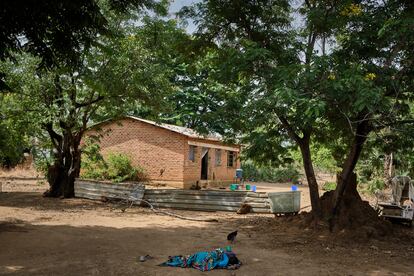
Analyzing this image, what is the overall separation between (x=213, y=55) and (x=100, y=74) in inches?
200

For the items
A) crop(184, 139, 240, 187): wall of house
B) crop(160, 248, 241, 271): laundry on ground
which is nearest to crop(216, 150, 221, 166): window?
crop(184, 139, 240, 187): wall of house

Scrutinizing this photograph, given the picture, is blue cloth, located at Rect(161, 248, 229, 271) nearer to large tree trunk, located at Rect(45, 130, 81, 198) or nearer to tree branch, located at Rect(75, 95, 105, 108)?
tree branch, located at Rect(75, 95, 105, 108)

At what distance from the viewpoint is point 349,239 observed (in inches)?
400

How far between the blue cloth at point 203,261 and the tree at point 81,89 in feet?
29.3

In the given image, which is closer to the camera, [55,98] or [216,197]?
[216,197]

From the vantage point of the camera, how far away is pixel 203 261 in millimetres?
7316

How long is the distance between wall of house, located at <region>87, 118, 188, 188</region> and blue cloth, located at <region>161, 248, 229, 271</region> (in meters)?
17.3

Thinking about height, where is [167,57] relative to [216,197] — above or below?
above

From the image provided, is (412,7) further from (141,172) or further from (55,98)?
(141,172)

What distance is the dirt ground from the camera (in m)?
7.28

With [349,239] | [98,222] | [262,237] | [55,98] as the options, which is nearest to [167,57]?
[55,98]

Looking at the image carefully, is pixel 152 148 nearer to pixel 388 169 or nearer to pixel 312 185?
pixel 388 169

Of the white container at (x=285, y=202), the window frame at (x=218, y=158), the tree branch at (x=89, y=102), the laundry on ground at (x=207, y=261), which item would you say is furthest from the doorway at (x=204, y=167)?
the laundry on ground at (x=207, y=261)

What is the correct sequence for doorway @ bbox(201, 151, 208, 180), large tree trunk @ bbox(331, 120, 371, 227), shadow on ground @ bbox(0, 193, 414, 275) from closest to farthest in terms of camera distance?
1. shadow on ground @ bbox(0, 193, 414, 275)
2. large tree trunk @ bbox(331, 120, 371, 227)
3. doorway @ bbox(201, 151, 208, 180)
